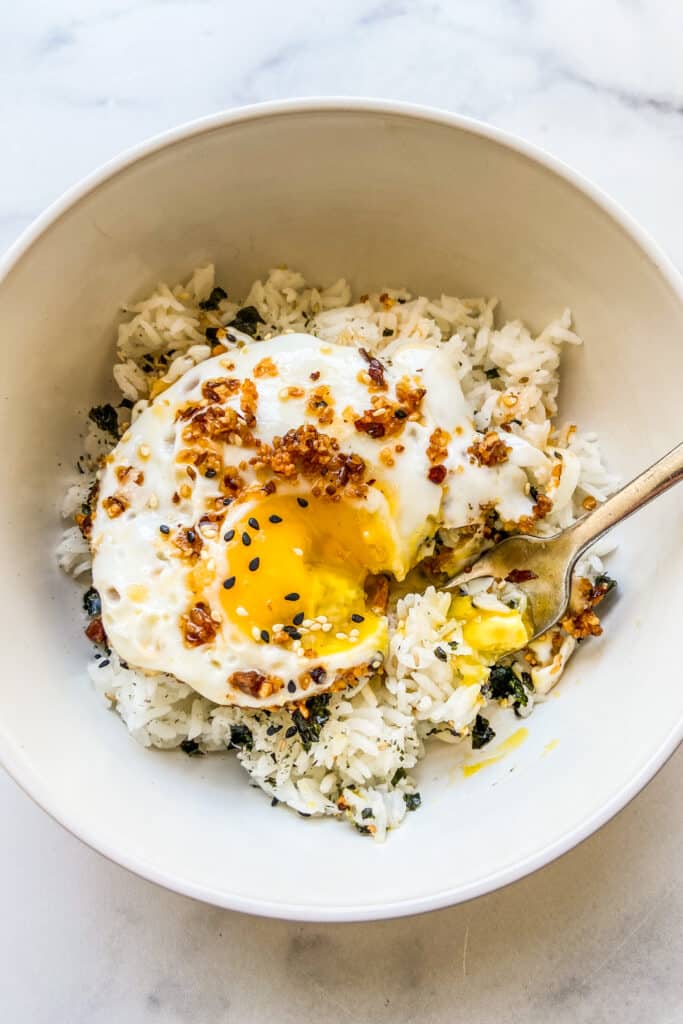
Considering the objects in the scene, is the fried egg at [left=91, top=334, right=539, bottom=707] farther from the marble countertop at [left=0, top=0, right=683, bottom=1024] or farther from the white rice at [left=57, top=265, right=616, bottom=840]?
the marble countertop at [left=0, top=0, right=683, bottom=1024]

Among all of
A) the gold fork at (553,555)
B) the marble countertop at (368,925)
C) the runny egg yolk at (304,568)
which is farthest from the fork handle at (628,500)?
the marble countertop at (368,925)

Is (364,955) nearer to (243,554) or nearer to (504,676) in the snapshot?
(504,676)

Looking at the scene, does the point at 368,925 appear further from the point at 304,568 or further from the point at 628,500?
the point at 628,500

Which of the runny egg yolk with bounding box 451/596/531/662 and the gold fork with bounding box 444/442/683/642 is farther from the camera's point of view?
the runny egg yolk with bounding box 451/596/531/662

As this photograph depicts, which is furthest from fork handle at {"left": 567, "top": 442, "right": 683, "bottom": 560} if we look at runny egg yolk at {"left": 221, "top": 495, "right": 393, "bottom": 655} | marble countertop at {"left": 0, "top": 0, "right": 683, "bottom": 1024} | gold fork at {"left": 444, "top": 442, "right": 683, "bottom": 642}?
marble countertop at {"left": 0, "top": 0, "right": 683, "bottom": 1024}

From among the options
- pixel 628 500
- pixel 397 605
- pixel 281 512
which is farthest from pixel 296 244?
pixel 628 500

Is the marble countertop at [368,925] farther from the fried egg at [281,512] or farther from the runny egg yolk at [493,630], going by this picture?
the fried egg at [281,512]

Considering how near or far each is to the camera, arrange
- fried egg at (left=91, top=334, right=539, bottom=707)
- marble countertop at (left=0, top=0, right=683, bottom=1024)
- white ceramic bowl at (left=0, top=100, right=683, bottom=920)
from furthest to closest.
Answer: marble countertop at (left=0, top=0, right=683, bottom=1024) → fried egg at (left=91, top=334, right=539, bottom=707) → white ceramic bowl at (left=0, top=100, right=683, bottom=920)
